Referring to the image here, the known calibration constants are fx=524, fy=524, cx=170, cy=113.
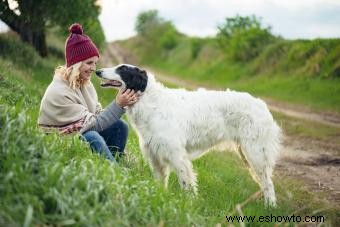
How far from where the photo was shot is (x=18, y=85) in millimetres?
11227

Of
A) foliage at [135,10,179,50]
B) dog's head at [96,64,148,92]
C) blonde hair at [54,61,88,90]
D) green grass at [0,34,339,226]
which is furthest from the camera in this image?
foliage at [135,10,179,50]

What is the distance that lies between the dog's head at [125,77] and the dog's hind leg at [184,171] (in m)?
1.02

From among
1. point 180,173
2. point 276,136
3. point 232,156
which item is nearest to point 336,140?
point 232,156

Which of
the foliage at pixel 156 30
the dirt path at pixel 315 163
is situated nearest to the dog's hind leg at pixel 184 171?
the dirt path at pixel 315 163

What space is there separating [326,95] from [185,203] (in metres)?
13.6

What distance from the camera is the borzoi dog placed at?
6703 millimetres

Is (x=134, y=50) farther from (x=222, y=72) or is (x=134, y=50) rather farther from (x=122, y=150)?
(x=122, y=150)

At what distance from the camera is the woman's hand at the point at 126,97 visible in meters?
6.49

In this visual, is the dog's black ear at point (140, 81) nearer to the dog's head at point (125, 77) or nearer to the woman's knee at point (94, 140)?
the dog's head at point (125, 77)

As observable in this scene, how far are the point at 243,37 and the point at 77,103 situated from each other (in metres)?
23.0

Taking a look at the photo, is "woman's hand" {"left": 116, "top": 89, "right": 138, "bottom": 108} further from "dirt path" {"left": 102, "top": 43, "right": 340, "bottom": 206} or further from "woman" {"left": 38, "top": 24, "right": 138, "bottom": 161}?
"dirt path" {"left": 102, "top": 43, "right": 340, "bottom": 206}

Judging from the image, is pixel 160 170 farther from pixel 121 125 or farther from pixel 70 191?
pixel 70 191

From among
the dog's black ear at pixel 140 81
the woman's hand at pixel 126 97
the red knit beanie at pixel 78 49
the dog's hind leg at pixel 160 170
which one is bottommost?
the dog's hind leg at pixel 160 170

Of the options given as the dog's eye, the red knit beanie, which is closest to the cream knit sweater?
the red knit beanie
